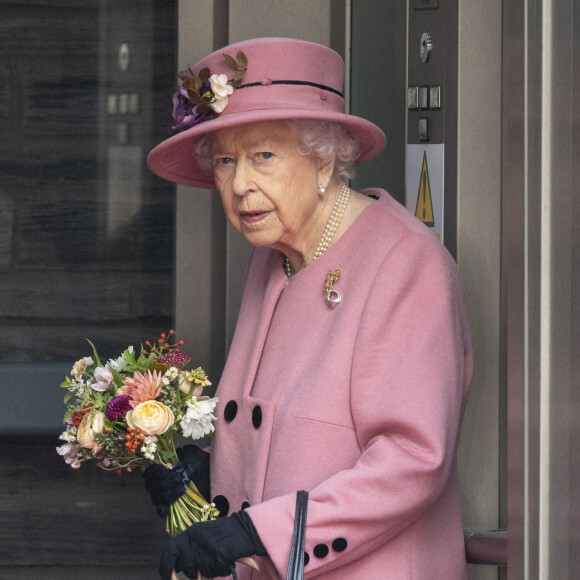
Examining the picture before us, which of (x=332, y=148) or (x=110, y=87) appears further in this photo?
(x=110, y=87)

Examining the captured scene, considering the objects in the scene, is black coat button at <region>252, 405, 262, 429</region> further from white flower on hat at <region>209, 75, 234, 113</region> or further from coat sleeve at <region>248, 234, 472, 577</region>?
white flower on hat at <region>209, 75, 234, 113</region>

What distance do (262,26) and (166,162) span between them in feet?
2.09

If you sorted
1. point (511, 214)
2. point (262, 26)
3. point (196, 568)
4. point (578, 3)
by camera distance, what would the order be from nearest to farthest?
point (578, 3)
point (511, 214)
point (196, 568)
point (262, 26)

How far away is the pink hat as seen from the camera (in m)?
2.15

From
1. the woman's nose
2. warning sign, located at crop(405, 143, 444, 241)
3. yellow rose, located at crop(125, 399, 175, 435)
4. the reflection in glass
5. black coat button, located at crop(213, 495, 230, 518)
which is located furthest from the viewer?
the reflection in glass

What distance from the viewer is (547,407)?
1429mm

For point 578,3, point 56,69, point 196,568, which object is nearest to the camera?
point 578,3

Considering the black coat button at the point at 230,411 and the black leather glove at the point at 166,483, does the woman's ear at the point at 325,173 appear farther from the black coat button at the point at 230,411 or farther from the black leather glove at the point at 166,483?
the black leather glove at the point at 166,483

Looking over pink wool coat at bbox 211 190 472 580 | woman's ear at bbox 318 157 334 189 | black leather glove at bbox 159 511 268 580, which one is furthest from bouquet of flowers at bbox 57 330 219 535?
woman's ear at bbox 318 157 334 189

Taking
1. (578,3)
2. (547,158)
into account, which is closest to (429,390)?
Answer: (547,158)

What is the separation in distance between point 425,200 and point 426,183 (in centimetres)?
4

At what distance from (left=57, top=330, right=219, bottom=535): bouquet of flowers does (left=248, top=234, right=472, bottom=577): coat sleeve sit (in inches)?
10.4

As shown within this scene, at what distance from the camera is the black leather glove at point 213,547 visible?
6.18 ft

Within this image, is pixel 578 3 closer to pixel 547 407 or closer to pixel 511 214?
pixel 511 214
